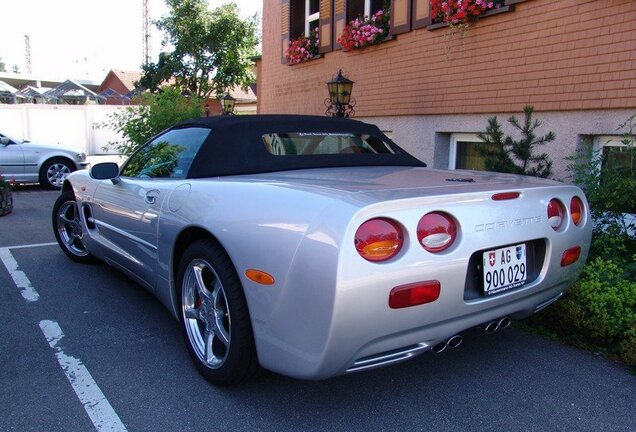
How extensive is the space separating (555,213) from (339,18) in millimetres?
7579

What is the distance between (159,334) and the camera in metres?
3.54

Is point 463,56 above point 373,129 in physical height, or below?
above

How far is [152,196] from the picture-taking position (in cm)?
341

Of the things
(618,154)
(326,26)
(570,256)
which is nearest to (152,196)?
(570,256)

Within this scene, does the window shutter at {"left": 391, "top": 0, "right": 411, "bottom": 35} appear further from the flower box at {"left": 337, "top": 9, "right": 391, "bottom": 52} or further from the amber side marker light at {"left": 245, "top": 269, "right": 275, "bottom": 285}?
the amber side marker light at {"left": 245, "top": 269, "right": 275, "bottom": 285}

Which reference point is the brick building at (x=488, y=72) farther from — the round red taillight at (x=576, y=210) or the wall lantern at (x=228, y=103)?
the round red taillight at (x=576, y=210)

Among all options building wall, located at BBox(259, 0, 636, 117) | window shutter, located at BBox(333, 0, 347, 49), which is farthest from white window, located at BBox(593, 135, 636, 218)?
window shutter, located at BBox(333, 0, 347, 49)

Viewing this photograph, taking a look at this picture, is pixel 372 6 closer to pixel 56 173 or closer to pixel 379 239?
pixel 56 173

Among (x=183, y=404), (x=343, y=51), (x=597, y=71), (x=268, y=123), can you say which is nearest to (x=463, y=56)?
(x=597, y=71)

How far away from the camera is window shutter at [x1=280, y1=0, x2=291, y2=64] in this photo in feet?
36.9

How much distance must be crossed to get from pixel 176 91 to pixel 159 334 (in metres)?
7.51

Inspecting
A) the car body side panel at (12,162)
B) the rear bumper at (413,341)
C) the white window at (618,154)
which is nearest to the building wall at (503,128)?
the white window at (618,154)

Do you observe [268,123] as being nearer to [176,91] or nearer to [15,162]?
[176,91]

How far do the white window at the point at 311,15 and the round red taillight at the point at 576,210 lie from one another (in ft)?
28.2
